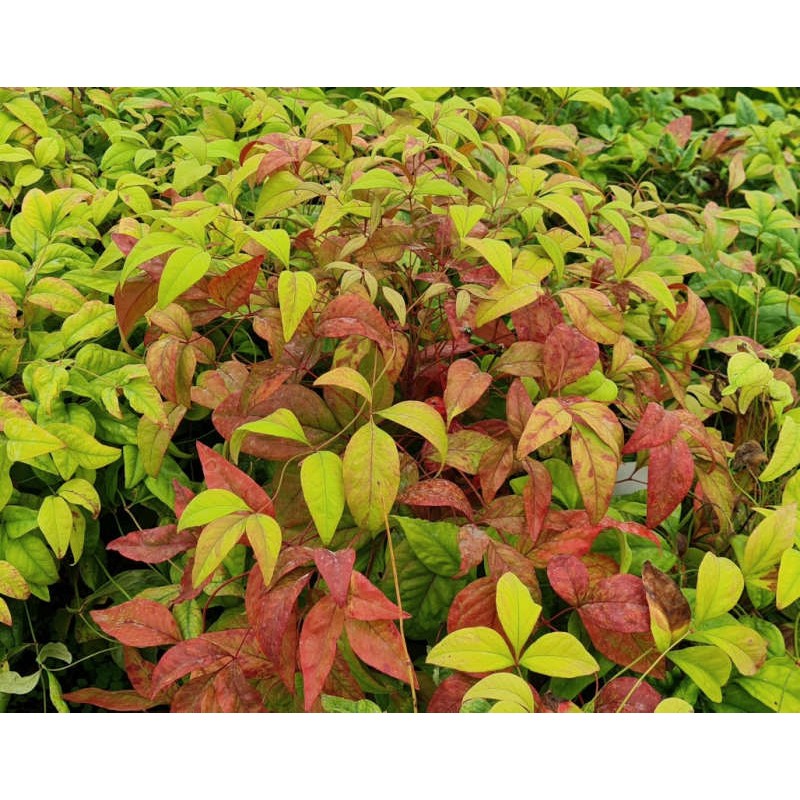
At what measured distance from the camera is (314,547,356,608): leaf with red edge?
86 cm

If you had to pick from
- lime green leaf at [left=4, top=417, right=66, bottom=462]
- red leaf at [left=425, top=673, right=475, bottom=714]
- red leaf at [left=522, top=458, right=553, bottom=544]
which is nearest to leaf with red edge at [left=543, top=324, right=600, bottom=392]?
red leaf at [left=522, top=458, right=553, bottom=544]

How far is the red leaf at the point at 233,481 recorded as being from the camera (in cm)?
95

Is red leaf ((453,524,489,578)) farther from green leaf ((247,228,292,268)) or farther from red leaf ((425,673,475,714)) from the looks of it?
green leaf ((247,228,292,268))

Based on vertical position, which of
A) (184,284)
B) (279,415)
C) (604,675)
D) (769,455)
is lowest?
(604,675)

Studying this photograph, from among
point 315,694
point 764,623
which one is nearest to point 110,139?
point 315,694

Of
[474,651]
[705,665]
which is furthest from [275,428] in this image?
[705,665]

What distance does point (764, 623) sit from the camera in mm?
1069

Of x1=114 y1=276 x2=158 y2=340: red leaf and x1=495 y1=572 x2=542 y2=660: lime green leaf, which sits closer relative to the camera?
x1=495 y1=572 x2=542 y2=660: lime green leaf

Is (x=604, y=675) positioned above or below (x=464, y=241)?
below

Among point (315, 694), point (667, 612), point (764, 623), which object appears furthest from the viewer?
point (764, 623)

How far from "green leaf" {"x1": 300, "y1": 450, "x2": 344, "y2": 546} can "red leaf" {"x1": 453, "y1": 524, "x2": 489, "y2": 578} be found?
0.13 metres

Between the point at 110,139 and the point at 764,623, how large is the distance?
1248 mm

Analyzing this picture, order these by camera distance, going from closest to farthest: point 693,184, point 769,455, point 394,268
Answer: point 394,268 < point 769,455 < point 693,184

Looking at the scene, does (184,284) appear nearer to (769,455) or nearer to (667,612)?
(667,612)
